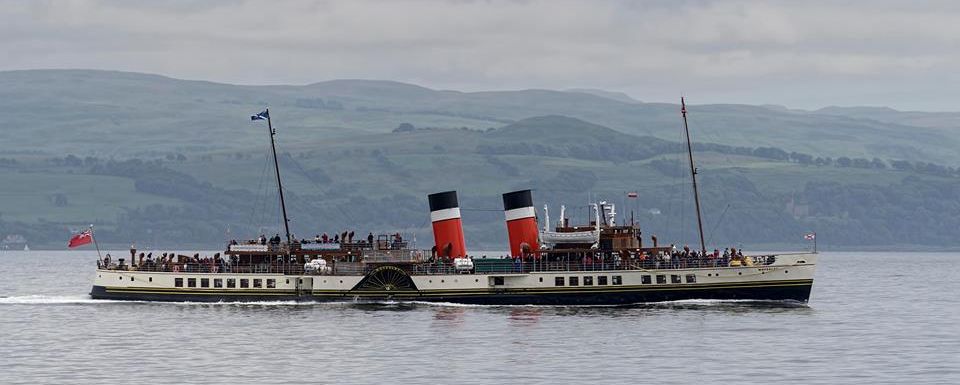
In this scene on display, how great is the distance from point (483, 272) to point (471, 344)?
62.3 ft

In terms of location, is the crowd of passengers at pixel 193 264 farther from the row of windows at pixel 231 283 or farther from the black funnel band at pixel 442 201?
the black funnel band at pixel 442 201

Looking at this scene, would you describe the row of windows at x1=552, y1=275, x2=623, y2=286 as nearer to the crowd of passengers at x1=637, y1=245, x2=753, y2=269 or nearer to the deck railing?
the deck railing

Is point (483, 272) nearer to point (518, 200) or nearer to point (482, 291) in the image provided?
point (482, 291)

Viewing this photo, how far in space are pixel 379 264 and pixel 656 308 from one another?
1653 cm

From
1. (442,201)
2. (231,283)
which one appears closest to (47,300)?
(231,283)

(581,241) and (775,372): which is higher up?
(581,241)

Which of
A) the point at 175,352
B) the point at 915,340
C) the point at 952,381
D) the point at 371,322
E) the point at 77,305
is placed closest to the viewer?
the point at 952,381

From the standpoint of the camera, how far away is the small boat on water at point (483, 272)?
300 feet

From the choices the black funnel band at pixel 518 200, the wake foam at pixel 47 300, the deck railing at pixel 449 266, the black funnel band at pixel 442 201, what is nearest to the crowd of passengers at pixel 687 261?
the deck railing at pixel 449 266

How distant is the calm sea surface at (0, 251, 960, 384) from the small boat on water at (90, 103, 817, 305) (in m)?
0.93

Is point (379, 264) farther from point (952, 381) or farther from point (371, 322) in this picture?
point (952, 381)

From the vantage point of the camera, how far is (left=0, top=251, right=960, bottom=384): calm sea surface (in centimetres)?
6316

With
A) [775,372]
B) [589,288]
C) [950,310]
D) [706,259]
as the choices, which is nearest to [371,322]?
[589,288]

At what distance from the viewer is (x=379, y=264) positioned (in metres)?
93.7
